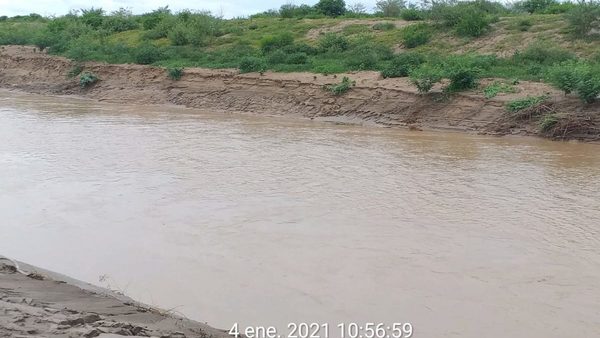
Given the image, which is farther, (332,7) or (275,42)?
(332,7)

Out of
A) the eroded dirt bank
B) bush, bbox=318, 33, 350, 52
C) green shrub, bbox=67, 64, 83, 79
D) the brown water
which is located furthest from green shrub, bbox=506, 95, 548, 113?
green shrub, bbox=67, 64, 83, 79

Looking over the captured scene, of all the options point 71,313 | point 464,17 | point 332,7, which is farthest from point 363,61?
point 71,313

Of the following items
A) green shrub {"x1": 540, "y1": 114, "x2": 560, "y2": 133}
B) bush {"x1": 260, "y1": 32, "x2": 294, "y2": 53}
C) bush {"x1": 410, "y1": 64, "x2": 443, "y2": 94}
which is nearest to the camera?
green shrub {"x1": 540, "y1": 114, "x2": 560, "y2": 133}

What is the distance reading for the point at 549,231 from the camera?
7.95 meters

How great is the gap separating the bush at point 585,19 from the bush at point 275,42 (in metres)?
10.5

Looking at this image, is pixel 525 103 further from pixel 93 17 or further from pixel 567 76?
pixel 93 17

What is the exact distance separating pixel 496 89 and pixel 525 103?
1.12 meters

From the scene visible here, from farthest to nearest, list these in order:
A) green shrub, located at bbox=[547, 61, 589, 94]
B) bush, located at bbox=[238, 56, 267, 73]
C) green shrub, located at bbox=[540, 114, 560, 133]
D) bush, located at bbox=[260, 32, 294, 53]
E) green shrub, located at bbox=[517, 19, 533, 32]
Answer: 1. bush, located at bbox=[260, 32, 294, 53]
2. bush, located at bbox=[238, 56, 267, 73]
3. green shrub, located at bbox=[517, 19, 533, 32]
4. green shrub, located at bbox=[547, 61, 589, 94]
5. green shrub, located at bbox=[540, 114, 560, 133]

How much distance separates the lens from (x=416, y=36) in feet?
76.9

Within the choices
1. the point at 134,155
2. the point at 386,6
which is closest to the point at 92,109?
the point at 134,155

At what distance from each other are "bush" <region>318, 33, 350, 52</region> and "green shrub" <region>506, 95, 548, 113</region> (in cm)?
933

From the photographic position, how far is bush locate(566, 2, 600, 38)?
19.9m

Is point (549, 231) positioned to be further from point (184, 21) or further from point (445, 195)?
point (184, 21)

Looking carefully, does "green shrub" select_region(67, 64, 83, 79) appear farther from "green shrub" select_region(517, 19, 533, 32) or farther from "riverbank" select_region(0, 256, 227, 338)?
"riverbank" select_region(0, 256, 227, 338)
